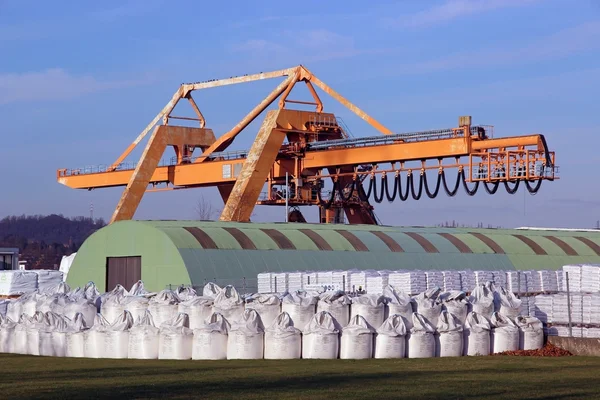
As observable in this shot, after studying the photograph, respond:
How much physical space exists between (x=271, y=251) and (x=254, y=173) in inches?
487

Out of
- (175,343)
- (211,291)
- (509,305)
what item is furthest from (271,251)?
Answer: (175,343)

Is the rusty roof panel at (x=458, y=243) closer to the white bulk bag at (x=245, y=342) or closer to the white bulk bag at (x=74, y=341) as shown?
the white bulk bag at (x=245, y=342)

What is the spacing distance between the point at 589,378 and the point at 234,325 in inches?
298

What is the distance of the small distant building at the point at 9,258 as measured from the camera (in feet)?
235

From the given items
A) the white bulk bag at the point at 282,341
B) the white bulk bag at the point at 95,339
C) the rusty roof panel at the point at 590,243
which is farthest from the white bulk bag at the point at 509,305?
the rusty roof panel at the point at 590,243

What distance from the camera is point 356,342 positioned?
2078cm

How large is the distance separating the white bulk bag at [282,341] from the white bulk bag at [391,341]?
159 cm

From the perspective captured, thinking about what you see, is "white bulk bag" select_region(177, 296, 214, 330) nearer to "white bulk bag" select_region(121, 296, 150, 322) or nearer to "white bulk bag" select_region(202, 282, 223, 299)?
"white bulk bag" select_region(202, 282, 223, 299)

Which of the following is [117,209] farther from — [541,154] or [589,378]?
[589,378]

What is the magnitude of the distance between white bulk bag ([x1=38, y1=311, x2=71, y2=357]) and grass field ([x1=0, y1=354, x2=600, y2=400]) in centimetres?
155

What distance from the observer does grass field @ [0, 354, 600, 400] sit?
14.1 m

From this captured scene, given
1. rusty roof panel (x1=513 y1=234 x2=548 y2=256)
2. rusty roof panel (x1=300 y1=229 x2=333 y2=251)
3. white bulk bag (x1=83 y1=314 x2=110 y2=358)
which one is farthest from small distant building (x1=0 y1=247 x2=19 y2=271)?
white bulk bag (x1=83 y1=314 x2=110 y2=358)

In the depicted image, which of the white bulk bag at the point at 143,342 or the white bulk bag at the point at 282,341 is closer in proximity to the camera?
the white bulk bag at the point at 282,341

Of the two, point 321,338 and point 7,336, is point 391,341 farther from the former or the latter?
point 7,336
